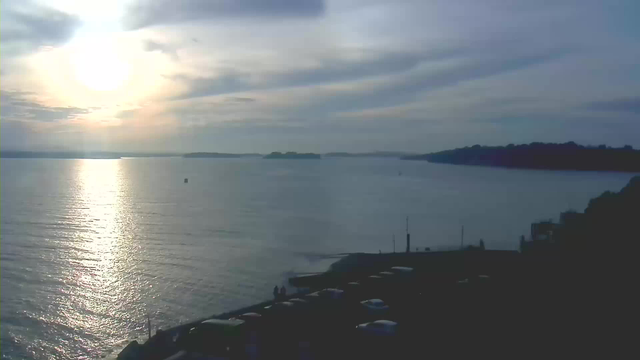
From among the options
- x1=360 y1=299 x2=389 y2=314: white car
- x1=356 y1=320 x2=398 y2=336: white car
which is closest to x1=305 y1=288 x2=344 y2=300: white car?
x1=360 y1=299 x2=389 y2=314: white car

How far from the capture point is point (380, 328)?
12.6 m

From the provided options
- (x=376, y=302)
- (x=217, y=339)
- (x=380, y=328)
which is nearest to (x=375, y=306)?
(x=376, y=302)

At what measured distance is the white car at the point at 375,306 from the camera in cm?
1472

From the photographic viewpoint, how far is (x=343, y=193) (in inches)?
3356

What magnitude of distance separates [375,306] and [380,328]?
2419 millimetres

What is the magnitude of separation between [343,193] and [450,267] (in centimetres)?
6246

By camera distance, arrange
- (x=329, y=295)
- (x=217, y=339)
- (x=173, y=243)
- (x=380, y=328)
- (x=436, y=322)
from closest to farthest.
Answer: (x=380, y=328)
(x=217, y=339)
(x=436, y=322)
(x=329, y=295)
(x=173, y=243)

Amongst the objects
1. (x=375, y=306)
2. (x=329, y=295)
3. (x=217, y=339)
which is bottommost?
(x=217, y=339)

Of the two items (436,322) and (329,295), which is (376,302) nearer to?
(329,295)

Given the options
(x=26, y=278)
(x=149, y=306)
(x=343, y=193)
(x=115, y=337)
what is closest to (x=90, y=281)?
(x=26, y=278)

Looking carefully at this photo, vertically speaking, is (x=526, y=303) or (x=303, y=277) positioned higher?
(x=526, y=303)

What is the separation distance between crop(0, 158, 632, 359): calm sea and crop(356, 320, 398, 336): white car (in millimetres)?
9897

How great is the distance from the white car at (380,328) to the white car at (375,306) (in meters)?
1.68

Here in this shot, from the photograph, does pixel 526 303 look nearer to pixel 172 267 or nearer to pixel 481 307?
pixel 481 307
